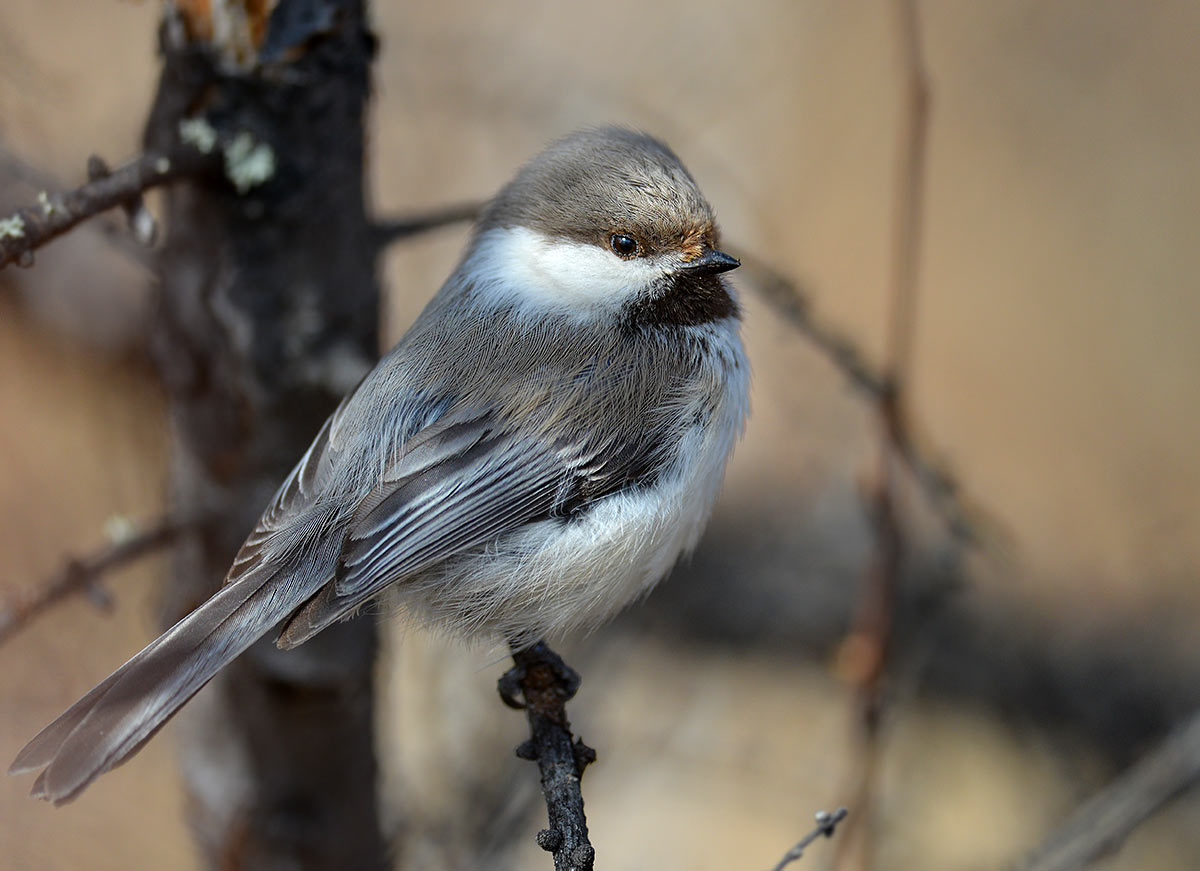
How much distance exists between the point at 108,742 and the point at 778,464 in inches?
149

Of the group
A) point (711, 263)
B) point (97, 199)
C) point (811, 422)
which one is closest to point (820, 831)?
point (711, 263)

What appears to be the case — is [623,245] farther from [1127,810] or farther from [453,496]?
[1127,810]

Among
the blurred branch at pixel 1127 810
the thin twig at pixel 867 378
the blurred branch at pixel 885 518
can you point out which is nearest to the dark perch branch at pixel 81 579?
the thin twig at pixel 867 378

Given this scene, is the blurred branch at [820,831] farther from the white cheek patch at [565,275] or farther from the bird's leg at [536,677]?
the white cheek patch at [565,275]

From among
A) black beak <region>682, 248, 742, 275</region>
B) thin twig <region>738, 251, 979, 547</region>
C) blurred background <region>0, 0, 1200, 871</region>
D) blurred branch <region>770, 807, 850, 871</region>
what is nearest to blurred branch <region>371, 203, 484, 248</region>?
black beak <region>682, 248, 742, 275</region>

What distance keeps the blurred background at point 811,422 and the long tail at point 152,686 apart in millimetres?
1507

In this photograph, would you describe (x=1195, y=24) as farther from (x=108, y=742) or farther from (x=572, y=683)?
(x=108, y=742)

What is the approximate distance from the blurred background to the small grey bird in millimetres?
1431

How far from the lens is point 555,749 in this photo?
2.02m

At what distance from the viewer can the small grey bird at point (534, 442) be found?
6.82 ft

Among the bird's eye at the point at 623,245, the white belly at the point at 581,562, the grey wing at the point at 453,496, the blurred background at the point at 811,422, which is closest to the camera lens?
the grey wing at the point at 453,496

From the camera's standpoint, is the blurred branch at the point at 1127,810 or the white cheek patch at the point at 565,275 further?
the white cheek patch at the point at 565,275

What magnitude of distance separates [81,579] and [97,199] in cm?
80

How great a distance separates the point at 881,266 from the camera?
5.35m
